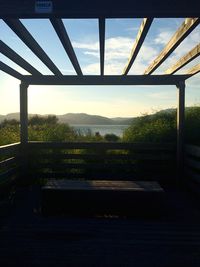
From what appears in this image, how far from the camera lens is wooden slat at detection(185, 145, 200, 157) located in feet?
21.0

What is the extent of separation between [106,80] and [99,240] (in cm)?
416

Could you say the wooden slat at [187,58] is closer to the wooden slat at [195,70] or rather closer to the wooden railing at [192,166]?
the wooden slat at [195,70]

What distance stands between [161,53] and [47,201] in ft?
8.76

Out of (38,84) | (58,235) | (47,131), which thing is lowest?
(58,235)

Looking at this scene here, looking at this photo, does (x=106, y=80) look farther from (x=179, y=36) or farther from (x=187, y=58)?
(x=179, y=36)

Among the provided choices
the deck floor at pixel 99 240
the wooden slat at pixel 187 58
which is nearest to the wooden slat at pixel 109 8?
the wooden slat at pixel 187 58

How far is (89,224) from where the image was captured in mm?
4715

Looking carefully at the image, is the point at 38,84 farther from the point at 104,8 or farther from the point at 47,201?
the point at 104,8

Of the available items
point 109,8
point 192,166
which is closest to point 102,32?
point 109,8

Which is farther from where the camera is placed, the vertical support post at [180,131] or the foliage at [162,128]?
the foliage at [162,128]

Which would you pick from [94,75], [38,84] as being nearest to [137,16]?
[94,75]

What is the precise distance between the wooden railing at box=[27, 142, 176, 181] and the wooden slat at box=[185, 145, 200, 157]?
2.22 ft

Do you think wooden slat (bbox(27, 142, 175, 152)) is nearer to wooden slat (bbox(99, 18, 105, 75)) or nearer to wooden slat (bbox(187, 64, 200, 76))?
wooden slat (bbox(187, 64, 200, 76))

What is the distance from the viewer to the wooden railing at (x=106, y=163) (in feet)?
25.7
